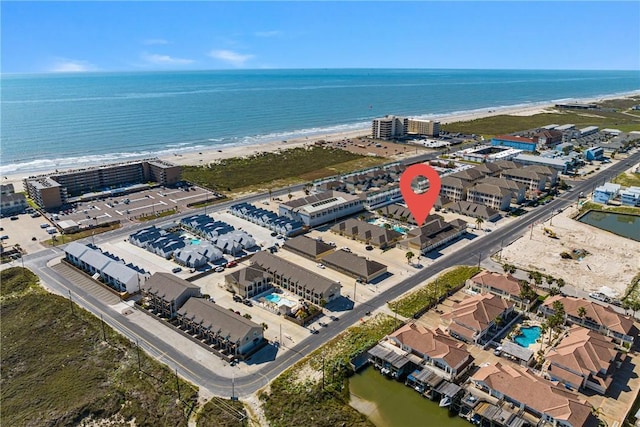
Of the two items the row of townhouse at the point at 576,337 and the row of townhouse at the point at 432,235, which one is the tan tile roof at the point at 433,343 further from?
the row of townhouse at the point at 432,235

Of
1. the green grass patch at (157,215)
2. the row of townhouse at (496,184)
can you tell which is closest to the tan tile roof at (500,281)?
the row of townhouse at (496,184)

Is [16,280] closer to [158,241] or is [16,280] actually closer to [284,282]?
[158,241]

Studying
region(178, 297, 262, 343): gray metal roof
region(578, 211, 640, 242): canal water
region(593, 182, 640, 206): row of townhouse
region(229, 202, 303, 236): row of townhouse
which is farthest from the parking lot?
region(593, 182, 640, 206): row of townhouse

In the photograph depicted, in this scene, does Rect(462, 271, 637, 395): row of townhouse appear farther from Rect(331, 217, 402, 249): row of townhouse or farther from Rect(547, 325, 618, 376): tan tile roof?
Rect(331, 217, 402, 249): row of townhouse

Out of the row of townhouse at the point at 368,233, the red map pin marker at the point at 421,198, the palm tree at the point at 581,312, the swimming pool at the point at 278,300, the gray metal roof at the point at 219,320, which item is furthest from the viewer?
the red map pin marker at the point at 421,198

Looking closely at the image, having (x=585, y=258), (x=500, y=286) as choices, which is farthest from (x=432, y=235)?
(x=585, y=258)

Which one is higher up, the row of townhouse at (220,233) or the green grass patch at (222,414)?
the row of townhouse at (220,233)

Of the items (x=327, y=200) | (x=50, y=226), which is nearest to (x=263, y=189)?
(x=327, y=200)
